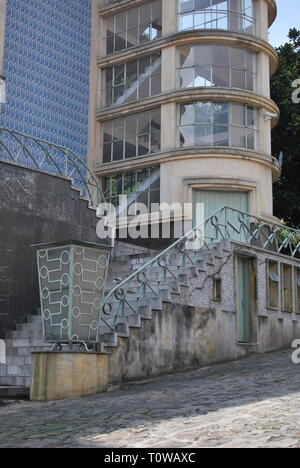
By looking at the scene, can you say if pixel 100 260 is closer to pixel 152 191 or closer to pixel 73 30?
pixel 152 191

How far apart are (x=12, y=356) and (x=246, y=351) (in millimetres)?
6044

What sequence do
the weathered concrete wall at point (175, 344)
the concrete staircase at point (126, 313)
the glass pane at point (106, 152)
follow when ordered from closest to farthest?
1. the concrete staircase at point (126, 313)
2. the weathered concrete wall at point (175, 344)
3. the glass pane at point (106, 152)

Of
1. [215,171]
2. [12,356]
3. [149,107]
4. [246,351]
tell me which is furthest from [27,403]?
[149,107]

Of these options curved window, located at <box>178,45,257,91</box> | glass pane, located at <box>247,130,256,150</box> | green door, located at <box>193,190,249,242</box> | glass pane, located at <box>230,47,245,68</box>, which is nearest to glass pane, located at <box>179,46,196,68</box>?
curved window, located at <box>178,45,257,91</box>

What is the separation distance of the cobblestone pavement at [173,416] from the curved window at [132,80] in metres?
19.9

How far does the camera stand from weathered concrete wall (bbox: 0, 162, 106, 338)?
13.4 metres

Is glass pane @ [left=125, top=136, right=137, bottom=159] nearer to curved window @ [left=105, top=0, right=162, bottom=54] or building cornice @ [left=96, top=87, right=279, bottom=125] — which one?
building cornice @ [left=96, top=87, right=279, bottom=125]

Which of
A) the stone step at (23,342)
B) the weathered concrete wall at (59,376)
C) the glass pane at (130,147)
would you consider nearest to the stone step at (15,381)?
the weathered concrete wall at (59,376)

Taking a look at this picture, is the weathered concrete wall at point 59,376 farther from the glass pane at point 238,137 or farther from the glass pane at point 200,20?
the glass pane at point 200,20

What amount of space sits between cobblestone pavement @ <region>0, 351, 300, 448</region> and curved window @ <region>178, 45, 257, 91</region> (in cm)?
1826

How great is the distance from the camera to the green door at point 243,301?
616 inches

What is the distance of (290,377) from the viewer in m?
10.5

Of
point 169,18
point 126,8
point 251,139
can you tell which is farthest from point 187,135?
point 126,8

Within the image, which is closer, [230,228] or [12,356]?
[12,356]
